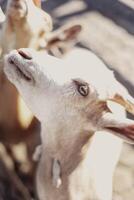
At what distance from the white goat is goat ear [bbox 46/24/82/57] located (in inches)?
2.7

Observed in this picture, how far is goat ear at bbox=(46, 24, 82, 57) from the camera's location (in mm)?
1356

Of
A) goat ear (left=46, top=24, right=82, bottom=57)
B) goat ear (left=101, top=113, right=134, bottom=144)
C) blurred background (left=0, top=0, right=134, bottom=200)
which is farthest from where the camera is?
blurred background (left=0, top=0, right=134, bottom=200)

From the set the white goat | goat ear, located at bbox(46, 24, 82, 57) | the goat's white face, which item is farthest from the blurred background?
the goat's white face

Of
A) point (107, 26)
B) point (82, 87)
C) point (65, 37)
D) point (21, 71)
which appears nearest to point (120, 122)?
point (82, 87)

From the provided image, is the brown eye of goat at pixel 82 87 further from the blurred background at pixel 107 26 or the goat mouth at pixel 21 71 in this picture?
the blurred background at pixel 107 26

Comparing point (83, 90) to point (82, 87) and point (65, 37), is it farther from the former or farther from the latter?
point (65, 37)

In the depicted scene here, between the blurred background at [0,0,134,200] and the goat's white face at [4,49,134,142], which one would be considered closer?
the goat's white face at [4,49,134,142]

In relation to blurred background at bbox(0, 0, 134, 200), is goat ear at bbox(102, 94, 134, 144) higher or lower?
higher

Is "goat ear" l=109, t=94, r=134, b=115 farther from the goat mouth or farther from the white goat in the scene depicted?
the goat mouth

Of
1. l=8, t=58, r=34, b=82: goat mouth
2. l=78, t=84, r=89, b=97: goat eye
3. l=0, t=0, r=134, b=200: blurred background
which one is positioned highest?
l=78, t=84, r=89, b=97: goat eye

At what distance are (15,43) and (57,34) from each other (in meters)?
→ 0.14

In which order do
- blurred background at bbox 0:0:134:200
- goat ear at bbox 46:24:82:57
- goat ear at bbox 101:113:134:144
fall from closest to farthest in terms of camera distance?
1. goat ear at bbox 101:113:134:144
2. goat ear at bbox 46:24:82:57
3. blurred background at bbox 0:0:134:200

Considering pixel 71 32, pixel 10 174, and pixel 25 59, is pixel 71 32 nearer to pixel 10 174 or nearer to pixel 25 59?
pixel 25 59

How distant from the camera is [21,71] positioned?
113 cm
